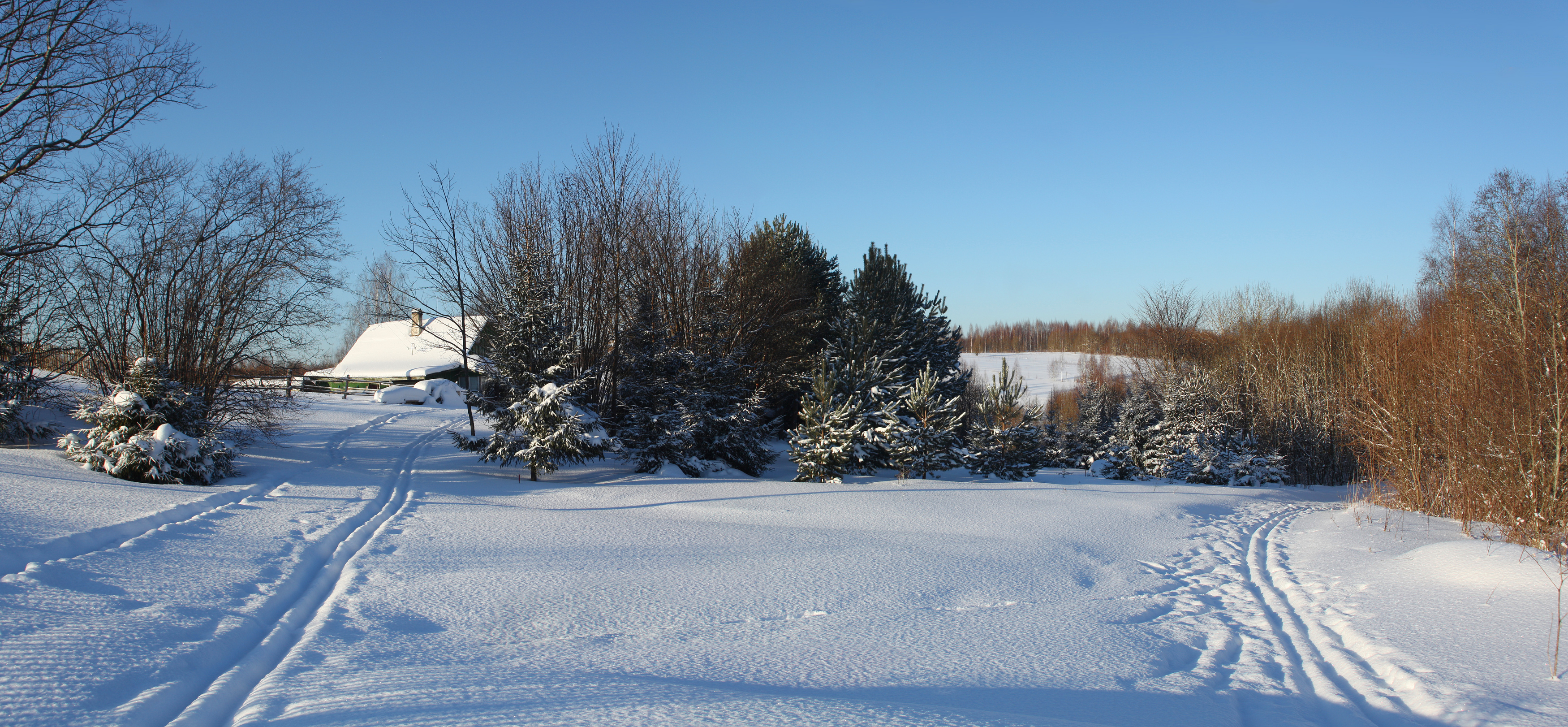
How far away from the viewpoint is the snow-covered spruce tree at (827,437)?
49.8 ft

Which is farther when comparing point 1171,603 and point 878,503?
point 878,503

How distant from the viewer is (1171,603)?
692cm

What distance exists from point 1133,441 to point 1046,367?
62321 mm

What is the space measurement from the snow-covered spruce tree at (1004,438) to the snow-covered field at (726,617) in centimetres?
667

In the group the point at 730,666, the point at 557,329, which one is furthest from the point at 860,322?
the point at 730,666

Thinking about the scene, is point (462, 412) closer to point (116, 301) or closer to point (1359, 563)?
point (116, 301)

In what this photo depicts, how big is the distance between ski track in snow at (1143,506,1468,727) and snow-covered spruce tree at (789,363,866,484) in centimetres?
719

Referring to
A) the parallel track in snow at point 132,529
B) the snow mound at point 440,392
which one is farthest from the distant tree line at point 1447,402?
the snow mound at point 440,392

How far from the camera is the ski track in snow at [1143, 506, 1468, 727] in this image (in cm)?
451

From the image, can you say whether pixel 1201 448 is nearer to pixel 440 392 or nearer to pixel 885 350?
pixel 885 350

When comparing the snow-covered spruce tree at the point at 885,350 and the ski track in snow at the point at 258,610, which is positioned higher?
the snow-covered spruce tree at the point at 885,350

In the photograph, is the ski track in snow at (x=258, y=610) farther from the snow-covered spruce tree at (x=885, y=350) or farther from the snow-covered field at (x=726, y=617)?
the snow-covered spruce tree at (x=885, y=350)

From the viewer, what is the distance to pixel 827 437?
1535 cm

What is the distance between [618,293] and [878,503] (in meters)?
8.79
